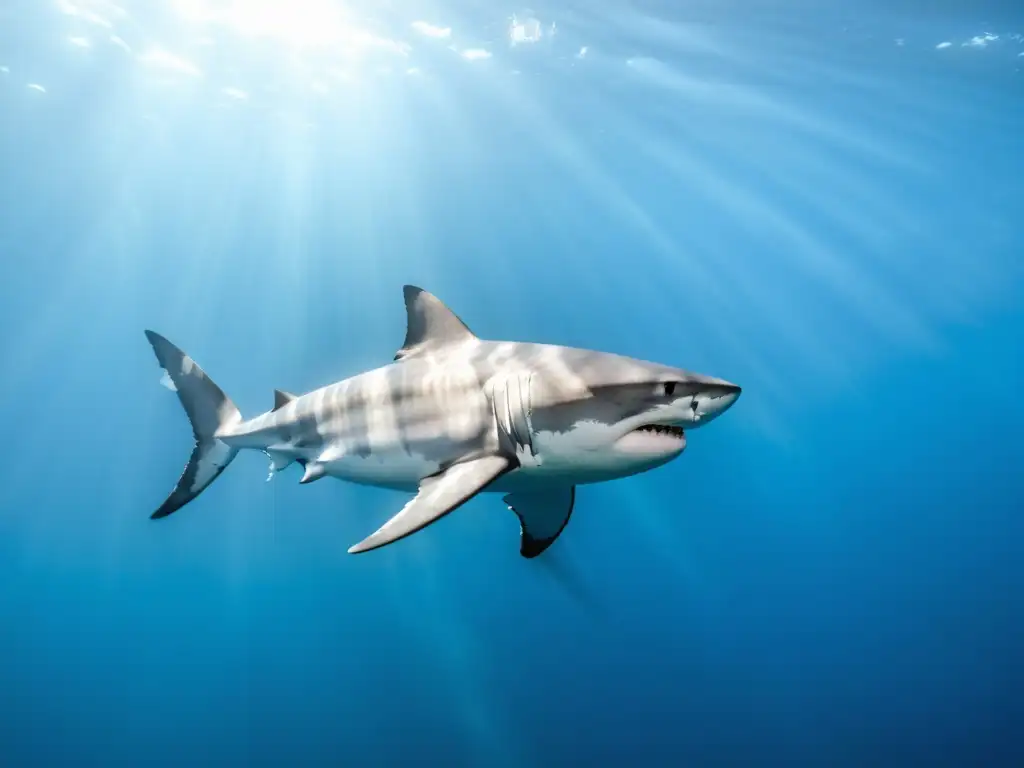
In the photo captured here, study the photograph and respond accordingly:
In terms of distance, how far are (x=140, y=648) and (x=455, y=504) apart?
2794 cm

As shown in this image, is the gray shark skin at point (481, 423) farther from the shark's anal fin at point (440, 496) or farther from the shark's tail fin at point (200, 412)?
the shark's tail fin at point (200, 412)

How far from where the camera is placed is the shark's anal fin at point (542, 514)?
166 inches

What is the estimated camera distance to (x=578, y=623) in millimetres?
15172

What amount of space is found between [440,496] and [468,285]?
3052cm

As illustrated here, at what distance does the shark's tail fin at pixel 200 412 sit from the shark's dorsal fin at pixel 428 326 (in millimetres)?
2476

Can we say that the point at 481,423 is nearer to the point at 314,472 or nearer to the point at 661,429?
the point at 661,429

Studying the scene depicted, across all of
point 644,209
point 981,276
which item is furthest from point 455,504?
point 981,276

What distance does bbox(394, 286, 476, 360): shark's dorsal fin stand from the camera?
398 centimetres

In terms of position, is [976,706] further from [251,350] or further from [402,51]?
[251,350]

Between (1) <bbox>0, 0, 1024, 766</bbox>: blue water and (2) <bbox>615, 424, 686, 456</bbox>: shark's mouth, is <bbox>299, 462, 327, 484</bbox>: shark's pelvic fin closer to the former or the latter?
(2) <bbox>615, 424, 686, 456</bbox>: shark's mouth

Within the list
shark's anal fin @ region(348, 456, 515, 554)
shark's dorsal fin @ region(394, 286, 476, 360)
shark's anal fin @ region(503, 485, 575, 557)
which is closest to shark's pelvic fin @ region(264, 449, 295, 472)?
shark's dorsal fin @ region(394, 286, 476, 360)

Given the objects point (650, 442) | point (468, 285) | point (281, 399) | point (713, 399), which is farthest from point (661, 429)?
point (468, 285)

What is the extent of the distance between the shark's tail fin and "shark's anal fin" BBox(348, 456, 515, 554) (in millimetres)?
3485

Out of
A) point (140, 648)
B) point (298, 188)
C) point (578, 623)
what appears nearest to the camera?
point (578, 623)
